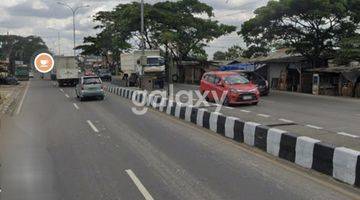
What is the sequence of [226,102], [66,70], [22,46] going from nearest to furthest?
[226,102], [66,70], [22,46]

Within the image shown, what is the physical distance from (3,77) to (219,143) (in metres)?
51.4

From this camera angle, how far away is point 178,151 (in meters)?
11.3

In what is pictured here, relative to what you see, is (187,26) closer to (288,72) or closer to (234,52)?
(288,72)

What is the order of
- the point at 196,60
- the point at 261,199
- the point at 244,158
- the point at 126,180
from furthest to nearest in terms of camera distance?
the point at 196,60, the point at 244,158, the point at 126,180, the point at 261,199

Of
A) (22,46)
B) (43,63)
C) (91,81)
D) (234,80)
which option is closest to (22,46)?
(22,46)

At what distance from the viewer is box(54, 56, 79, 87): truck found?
4881 centimetres

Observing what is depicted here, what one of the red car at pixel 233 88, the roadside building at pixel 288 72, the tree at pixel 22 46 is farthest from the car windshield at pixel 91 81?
the tree at pixel 22 46

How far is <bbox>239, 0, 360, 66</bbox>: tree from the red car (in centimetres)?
1040

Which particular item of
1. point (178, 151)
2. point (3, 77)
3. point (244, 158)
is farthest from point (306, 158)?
point (3, 77)

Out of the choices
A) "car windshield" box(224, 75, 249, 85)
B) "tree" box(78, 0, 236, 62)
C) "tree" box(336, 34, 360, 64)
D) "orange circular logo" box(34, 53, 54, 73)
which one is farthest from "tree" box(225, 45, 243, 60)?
"orange circular logo" box(34, 53, 54, 73)

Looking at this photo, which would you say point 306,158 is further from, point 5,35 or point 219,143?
point 5,35

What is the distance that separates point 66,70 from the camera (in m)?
48.9

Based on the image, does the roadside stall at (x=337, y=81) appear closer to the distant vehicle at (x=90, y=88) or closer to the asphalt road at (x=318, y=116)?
the asphalt road at (x=318, y=116)

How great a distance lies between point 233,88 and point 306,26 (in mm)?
14616
